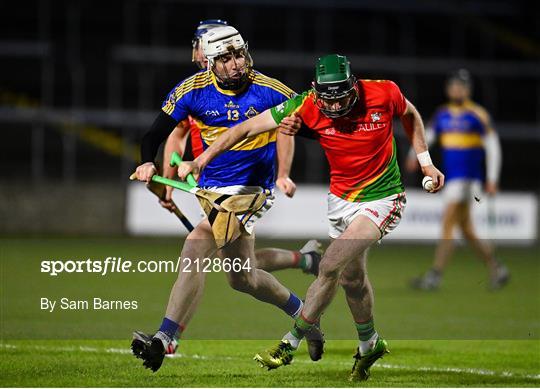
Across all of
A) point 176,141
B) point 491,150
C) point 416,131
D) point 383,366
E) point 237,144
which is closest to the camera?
point 416,131

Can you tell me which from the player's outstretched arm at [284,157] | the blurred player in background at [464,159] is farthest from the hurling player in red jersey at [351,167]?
the blurred player in background at [464,159]

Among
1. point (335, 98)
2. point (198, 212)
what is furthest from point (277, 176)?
point (198, 212)

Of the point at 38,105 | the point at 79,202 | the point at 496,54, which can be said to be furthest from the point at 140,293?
the point at 496,54

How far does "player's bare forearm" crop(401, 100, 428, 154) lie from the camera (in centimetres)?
671

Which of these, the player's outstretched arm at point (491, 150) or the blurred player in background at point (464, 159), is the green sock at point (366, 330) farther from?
the player's outstretched arm at point (491, 150)

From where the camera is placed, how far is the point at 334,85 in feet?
20.7

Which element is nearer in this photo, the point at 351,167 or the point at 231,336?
the point at 351,167

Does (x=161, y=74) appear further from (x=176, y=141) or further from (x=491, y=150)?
(x=176, y=141)

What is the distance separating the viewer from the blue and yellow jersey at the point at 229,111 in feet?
23.5

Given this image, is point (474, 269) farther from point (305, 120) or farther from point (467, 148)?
point (305, 120)

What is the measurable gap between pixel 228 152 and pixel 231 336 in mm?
1935

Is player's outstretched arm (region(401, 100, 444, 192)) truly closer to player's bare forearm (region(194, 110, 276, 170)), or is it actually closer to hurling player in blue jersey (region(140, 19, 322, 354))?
player's bare forearm (region(194, 110, 276, 170))

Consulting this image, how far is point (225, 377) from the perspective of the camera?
22.8ft

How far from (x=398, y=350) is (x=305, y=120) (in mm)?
2702
